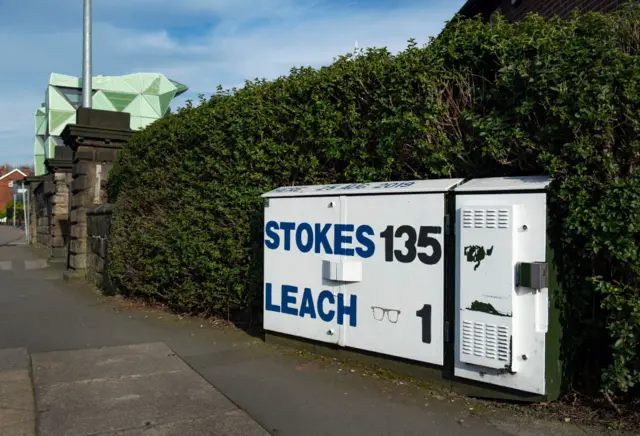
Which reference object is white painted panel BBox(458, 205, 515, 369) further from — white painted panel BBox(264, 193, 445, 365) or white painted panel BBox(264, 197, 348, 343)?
white painted panel BBox(264, 197, 348, 343)

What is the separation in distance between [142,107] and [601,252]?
72.3 meters

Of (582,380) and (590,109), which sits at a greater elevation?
(590,109)

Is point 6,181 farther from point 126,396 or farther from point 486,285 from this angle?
point 486,285

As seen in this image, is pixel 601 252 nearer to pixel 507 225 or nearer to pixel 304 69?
pixel 507 225

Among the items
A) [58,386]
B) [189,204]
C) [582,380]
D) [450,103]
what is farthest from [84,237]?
[582,380]

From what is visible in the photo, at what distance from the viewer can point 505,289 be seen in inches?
160

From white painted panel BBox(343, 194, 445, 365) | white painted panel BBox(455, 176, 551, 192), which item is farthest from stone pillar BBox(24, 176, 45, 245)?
white painted panel BBox(455, 176, 551, 192)

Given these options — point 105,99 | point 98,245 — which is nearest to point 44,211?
point 98,245

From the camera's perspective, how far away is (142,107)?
7050 centimetres

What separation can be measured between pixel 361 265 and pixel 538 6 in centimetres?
670

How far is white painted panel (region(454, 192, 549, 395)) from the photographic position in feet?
13.0

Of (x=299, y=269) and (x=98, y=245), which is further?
(x=98, y=245)

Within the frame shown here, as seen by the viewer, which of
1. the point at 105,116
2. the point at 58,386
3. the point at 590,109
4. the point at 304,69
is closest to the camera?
the point at 590,109

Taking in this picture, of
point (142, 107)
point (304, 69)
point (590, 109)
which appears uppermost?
point (142, 107)
